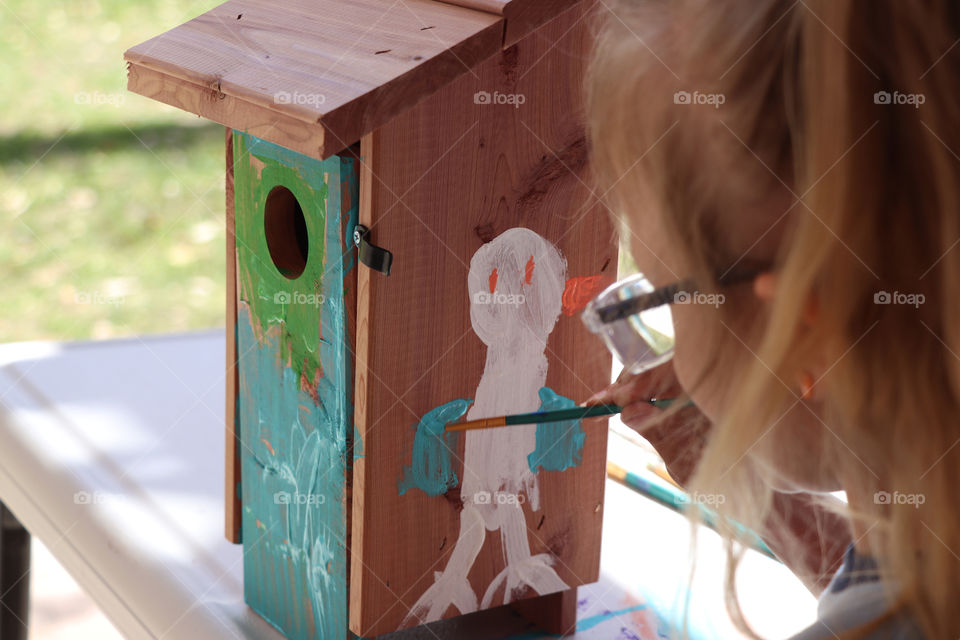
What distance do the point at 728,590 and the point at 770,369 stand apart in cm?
23

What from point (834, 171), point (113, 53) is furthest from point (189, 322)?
point (834, 171)

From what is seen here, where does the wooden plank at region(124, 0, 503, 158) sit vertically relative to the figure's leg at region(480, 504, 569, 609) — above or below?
above

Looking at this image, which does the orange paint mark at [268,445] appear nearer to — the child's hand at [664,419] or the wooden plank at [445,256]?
the wooden plank at [445,256]

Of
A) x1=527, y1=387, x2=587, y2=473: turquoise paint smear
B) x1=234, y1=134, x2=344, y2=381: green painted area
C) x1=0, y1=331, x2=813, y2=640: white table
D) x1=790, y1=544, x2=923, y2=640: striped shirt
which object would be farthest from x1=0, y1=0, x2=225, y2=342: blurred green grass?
x1=790, y1=544, x2=923, y2=640: striped shirt

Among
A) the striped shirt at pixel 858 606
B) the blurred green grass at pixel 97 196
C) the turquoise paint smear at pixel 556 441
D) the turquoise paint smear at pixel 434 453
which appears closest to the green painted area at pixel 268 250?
the turquoise paint smear at pixel 434 453

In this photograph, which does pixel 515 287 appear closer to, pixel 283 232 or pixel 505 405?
pixel 505 405

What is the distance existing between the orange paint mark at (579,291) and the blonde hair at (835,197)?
269mm

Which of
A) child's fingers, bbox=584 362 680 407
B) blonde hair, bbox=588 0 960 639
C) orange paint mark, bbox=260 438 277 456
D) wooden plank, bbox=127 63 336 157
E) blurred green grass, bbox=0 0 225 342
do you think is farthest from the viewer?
blurred green grass, bbox=0 0 225 342

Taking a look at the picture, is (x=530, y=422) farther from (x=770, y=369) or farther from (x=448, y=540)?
(x=770, y=369)

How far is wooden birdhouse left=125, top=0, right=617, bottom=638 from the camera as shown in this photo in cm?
84

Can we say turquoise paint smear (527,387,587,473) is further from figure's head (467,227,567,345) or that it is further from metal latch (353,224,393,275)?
metal latch (353,224,393,275)

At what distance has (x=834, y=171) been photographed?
0.55 meters

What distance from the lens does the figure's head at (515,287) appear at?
90 centimetres

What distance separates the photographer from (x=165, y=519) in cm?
116
